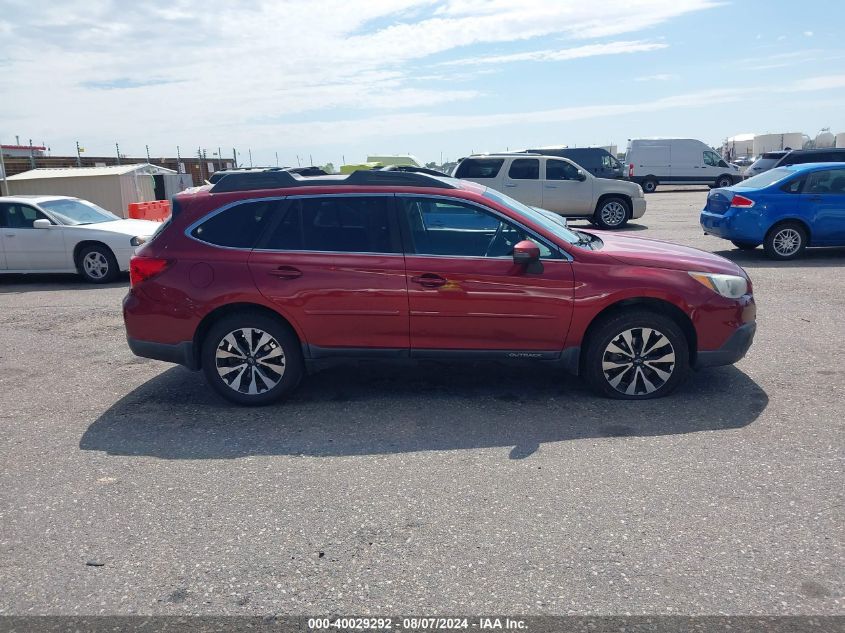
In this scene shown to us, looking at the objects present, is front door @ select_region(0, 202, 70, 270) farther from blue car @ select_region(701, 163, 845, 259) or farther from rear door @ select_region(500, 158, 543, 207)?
blue car @ select_region(701, 163, 845, 259)

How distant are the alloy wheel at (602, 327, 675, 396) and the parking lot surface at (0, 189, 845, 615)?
7.2 inches

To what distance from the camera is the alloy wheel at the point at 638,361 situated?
17.2 ft

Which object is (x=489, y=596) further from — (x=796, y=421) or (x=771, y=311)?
(x=771, y=311)

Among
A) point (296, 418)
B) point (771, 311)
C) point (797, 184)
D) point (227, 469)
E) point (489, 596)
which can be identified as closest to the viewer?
point (489, 596)

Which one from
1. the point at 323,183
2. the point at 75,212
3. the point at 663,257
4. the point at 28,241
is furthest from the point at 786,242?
the point at 28,241

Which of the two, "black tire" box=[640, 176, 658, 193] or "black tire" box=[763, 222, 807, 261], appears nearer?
"black tire" box=[763, 222, 807, 261]

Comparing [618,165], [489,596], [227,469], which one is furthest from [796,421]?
[618,165]

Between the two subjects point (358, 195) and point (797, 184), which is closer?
point (358, 195)

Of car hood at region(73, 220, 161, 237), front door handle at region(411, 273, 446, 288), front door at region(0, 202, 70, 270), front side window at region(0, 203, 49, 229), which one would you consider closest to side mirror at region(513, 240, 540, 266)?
front door handle at region(411, 273, 446, 288)

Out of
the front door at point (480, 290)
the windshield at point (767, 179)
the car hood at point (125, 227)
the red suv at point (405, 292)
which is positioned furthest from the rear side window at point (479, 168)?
the front door at point (480, 290)

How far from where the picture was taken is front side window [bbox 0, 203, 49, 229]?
1172 cm

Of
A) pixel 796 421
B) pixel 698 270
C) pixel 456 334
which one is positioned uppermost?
pixel 698 270

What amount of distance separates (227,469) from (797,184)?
423 inches

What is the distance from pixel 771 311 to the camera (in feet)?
27.0
